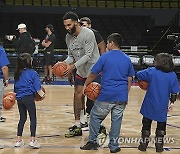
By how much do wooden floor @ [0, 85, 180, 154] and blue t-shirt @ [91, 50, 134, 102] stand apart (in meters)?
0.70

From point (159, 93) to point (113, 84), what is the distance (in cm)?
64

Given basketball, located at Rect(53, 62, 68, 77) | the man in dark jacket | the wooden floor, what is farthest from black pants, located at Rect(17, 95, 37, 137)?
the man in dark jacket

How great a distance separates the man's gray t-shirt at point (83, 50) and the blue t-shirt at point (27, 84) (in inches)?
27.0

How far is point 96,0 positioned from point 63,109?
52.4 feet

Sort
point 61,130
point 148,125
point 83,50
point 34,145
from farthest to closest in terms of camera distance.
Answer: point 61,130 → point 83,50 → point 148,125 → point 34,145

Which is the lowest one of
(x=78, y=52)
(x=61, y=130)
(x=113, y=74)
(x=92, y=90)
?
(x=61, y=130)

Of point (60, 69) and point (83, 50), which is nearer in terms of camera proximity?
point (60, 69)

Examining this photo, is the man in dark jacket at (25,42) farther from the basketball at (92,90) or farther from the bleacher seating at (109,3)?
the bleacher seating at (109,3)

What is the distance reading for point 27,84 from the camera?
18.0 feet

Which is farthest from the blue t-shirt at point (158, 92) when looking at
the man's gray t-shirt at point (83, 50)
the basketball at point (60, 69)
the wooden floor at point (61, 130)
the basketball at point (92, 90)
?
the basketball at point (60, 69)

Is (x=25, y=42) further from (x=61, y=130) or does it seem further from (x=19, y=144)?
(x=19, y=144)

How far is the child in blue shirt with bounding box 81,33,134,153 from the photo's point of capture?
529 centimetres

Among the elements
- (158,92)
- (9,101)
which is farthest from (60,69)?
(158,92)

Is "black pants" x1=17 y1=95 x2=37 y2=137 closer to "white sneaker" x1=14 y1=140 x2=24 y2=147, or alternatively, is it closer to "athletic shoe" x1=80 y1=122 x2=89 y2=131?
"white sneaker" x1=14 y1=140 x2=24 y2=147
